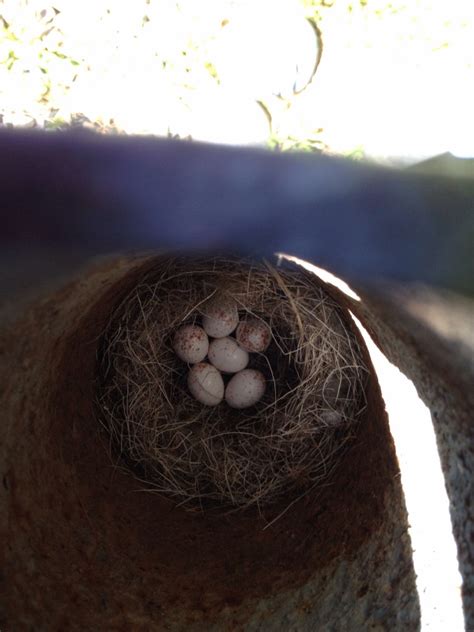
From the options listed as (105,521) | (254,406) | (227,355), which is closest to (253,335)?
(227,355)

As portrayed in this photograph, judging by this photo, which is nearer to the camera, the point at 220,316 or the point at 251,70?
the point at 251,70

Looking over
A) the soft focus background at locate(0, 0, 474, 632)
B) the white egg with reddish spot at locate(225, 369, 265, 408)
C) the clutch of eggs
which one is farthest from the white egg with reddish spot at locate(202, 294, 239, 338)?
the soft focus background at locate(0, 0, 474, 632)

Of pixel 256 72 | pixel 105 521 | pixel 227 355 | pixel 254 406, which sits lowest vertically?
pixel 105 521

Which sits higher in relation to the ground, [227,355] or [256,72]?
[256,72]

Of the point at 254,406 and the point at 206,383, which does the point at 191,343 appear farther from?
the point at 254,406
